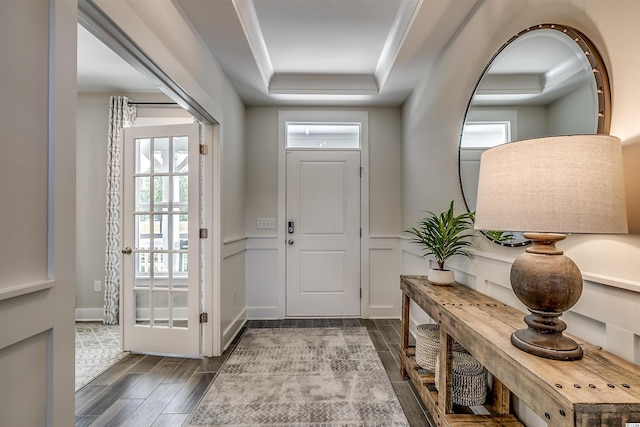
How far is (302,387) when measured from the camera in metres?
2.23

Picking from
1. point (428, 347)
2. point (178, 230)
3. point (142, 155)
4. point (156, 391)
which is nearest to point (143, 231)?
point (178, 230)

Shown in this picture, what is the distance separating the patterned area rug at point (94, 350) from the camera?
8.11ft

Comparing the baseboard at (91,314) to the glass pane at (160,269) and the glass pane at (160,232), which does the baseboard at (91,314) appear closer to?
the glass pane at (160,269)

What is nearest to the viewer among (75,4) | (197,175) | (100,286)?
(75,4)

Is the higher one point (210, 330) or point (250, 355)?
point (210, 330)

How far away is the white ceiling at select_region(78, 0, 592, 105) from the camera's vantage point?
208cm

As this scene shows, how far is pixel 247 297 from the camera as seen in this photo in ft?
12.4

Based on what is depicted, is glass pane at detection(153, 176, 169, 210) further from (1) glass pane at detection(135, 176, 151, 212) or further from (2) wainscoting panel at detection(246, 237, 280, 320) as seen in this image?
(2) wainscoting panel at detection(246, 237, 280, 320)

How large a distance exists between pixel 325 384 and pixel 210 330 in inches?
43.5

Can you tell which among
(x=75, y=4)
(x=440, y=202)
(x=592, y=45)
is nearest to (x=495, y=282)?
(x=440, y=202)

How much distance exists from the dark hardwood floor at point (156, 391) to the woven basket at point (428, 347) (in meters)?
0.25

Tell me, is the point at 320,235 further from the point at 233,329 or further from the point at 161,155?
the point at 161,155

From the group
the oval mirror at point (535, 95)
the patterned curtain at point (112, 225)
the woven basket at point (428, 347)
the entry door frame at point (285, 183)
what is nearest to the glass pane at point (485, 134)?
the oval mirror at point (535, 95)

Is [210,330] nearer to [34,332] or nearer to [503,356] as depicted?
[34,332]
